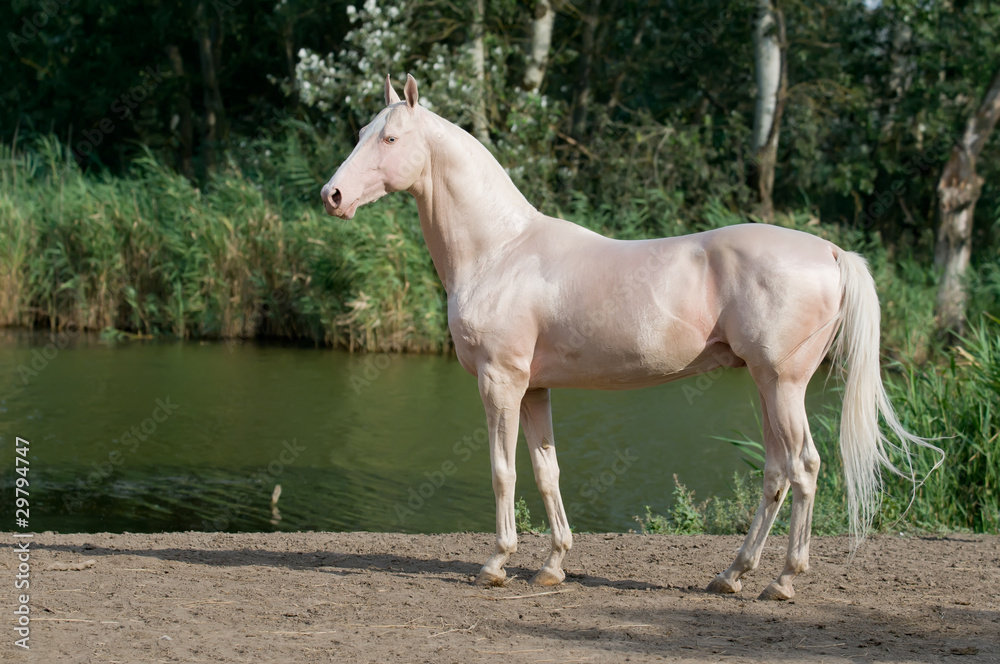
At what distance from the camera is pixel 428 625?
13.6ft

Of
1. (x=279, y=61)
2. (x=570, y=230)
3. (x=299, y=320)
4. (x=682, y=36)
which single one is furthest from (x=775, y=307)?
(x=279, y=61)

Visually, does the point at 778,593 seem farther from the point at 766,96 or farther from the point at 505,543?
the point at 766,96

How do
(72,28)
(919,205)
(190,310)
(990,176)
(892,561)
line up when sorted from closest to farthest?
(892,561)
(190,310)
(990,176)
(919,205)
(72,28)

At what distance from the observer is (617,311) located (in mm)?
4480

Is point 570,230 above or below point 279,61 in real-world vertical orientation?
below

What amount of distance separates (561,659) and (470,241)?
1.95m

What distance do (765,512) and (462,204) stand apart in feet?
6.42

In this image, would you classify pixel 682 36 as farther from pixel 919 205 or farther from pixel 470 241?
pixel 470 241

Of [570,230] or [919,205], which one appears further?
[919,205]

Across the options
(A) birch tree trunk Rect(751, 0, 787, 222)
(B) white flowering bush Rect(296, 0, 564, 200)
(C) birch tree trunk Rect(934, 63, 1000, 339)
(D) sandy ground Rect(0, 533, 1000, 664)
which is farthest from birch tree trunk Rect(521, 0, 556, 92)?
(D) sandy ground Rect(0, 533, 1000, 664)
